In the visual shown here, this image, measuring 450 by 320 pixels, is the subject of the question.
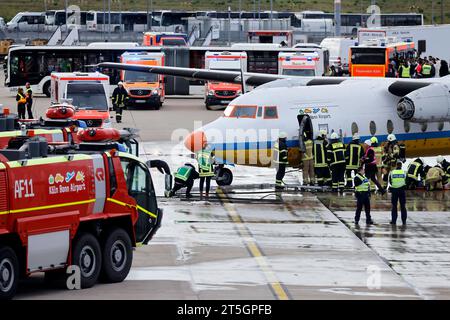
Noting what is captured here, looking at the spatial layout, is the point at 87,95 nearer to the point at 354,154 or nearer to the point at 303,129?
the point at 303,129

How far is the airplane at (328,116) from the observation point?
31.0 m

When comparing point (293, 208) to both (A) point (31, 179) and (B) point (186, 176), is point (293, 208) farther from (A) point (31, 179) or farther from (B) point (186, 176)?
(A) point (31, 179)

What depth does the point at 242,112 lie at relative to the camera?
31500mm

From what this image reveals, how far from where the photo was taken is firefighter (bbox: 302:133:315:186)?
103ft

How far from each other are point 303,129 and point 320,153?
80cm

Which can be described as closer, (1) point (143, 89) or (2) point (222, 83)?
(1) point (143, 89)

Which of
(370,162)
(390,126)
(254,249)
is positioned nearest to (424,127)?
(390,126)

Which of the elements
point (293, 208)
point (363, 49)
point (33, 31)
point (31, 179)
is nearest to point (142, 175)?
point (31, 179)

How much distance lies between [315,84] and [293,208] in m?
7.40

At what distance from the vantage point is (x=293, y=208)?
29.3m

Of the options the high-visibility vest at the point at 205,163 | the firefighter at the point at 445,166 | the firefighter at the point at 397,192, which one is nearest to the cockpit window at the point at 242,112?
the high-visibility vest at the point at 205,163

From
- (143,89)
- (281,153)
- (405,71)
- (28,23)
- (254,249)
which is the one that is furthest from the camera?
(28,23)

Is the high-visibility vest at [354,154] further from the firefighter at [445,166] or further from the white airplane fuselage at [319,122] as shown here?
the firefighter at [445,166]

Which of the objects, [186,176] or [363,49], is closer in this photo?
[186,176]
